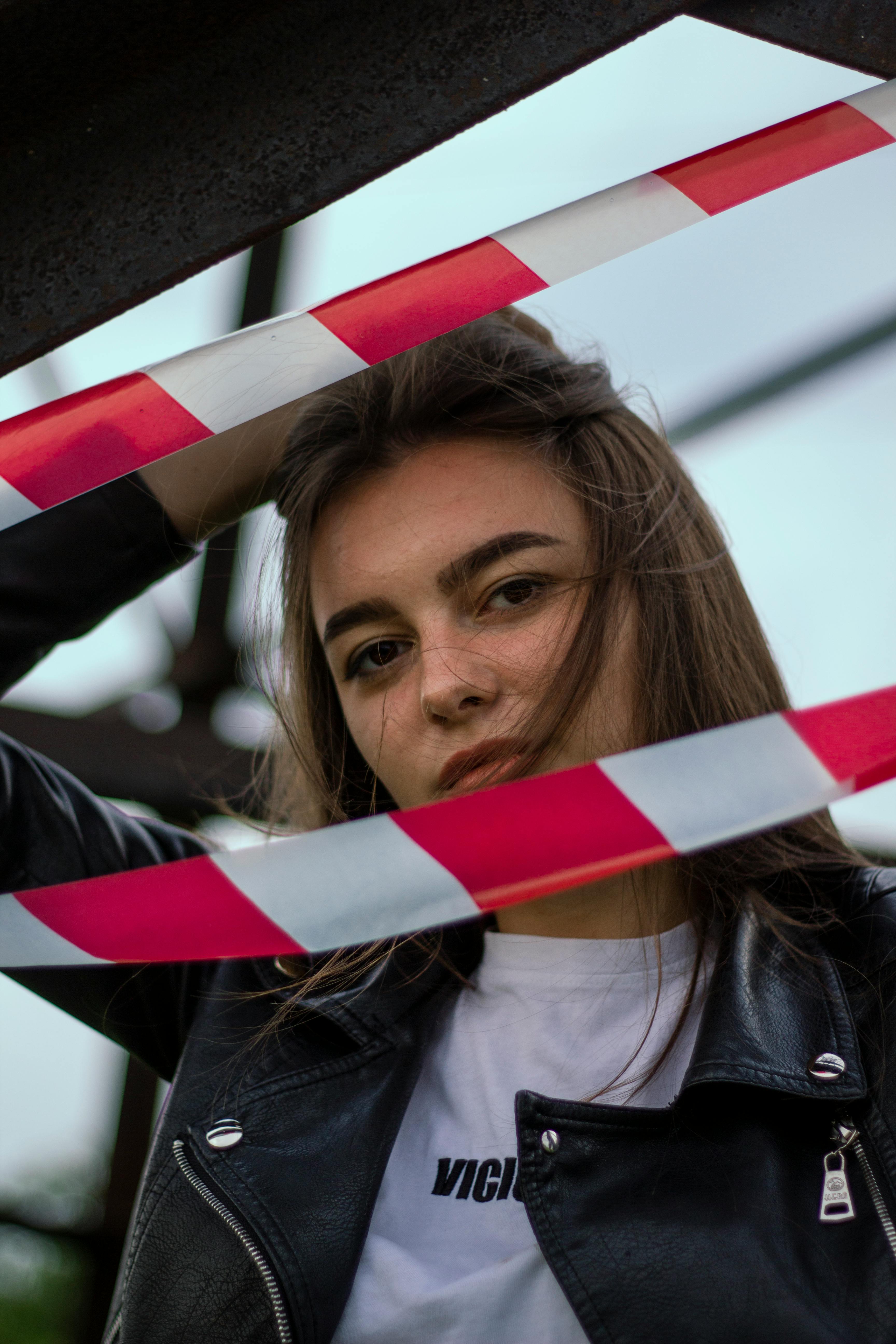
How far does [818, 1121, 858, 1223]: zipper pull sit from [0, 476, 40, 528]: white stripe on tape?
0.90m

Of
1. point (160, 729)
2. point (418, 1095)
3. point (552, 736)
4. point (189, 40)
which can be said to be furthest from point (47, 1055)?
point (189, 40)

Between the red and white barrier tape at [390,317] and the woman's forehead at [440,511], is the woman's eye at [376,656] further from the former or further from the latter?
the red and white barrier tape at [390,317]

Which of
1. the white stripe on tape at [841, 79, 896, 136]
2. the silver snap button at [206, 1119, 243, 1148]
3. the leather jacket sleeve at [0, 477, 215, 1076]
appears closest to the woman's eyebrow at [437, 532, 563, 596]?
the leather jacket sleeve at [0, 477, 215, 1076]

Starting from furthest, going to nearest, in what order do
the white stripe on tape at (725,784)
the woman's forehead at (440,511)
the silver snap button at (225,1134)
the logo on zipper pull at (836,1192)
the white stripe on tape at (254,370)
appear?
the woman's forehead at (440,511) < the silver snap button at (225,1134) < the white stripe on tape at (254,370) < the logo on zipper pull at (836,1192) < the white stripe on tape at (725,784)

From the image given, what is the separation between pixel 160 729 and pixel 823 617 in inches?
72.1

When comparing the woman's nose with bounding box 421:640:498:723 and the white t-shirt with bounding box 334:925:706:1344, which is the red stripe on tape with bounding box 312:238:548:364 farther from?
the white t-shirt with bounding box 334:925:706:1344

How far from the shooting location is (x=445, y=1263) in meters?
0.97

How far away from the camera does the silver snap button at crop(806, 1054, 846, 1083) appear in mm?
883

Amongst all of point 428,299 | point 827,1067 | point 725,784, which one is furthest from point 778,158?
point 827,1067

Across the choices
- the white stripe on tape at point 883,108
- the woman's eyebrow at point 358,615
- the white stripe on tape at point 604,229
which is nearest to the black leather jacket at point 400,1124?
the woman's eyebrow at point 358,615

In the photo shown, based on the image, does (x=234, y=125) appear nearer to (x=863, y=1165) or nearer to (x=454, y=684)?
(x=454, y=684)

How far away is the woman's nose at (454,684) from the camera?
110 centimetres

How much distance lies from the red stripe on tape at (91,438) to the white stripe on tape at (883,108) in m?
0.66

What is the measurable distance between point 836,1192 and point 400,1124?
1.53 ft
